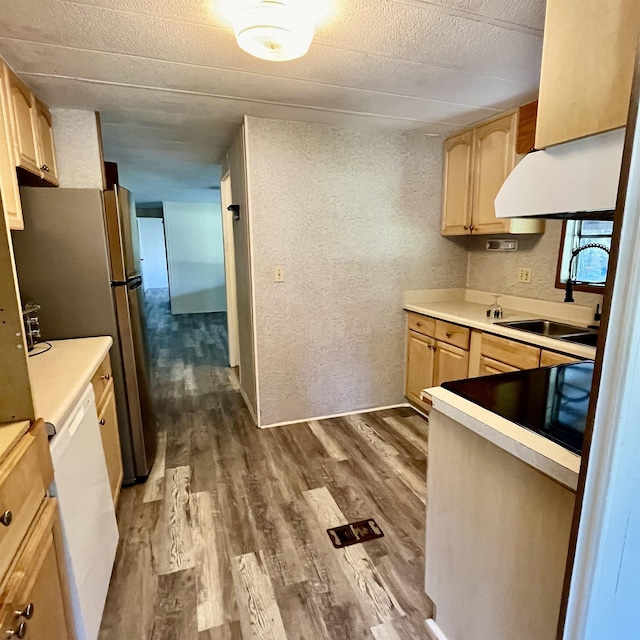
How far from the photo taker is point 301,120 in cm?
269

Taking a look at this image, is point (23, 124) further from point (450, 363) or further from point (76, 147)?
point (450, 363)

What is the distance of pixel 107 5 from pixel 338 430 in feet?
8.75

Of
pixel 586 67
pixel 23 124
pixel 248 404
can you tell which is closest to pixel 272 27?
pixel 586 67

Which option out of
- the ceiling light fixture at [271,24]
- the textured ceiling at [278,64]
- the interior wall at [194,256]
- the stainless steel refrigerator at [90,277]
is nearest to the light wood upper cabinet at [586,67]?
the textured ceiling at [278,64]

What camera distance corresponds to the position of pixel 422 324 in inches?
121

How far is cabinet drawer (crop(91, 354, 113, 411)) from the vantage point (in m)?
1.84

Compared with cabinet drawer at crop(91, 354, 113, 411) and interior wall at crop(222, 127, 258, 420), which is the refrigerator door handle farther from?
interior wall at crop(222, 127, 258, 420)

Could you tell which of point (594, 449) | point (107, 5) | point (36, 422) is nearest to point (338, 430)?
point (36, 422)

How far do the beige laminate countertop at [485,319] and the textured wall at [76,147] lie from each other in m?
2.41

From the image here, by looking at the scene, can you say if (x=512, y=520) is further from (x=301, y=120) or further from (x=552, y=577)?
(x=301, y=120)

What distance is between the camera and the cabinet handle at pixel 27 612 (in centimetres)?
83


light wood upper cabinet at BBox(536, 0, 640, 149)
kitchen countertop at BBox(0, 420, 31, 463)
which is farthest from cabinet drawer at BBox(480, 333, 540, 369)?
kitchen countertop at BBox(0, 420, 31, 463)

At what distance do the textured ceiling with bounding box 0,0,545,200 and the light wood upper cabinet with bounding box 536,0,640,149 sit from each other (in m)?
0.80

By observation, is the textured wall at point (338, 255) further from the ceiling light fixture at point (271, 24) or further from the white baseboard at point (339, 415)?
the ceiling light fixture at point (271, 24)
